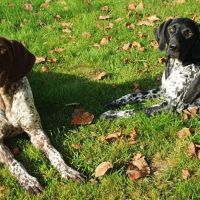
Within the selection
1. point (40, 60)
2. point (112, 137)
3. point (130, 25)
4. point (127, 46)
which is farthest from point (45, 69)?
point (112, 137)

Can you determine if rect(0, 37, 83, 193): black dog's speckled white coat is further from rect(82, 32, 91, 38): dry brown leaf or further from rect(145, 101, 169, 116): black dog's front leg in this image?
rect(82, 32, 91, 38): dry brown leaf

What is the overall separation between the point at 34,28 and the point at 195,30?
3837 mm

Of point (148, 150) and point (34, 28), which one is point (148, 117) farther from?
point (34, 28)

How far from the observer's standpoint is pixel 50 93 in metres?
7.23

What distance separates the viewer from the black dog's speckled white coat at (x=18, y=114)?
546 cm

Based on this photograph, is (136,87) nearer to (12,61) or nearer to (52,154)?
(52,154)

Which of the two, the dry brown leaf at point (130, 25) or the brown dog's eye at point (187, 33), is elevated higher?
the brown dog's eye at point (187, 33)

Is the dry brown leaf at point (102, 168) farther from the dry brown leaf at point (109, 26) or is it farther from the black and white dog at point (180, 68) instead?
the dry brown leaf at point (109, 26)

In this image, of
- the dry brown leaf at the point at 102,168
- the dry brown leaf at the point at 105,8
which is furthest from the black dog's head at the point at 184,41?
the dry brown leaf at the point at 105,8

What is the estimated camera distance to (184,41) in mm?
6551

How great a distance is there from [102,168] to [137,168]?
1.26 feet

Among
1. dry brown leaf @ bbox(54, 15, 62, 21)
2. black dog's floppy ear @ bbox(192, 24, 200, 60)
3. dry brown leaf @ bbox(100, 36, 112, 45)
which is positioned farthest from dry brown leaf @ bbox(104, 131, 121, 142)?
dry brown leaf @ bbox(54, 15, 62, 21)

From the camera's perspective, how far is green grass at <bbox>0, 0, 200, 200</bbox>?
521cm

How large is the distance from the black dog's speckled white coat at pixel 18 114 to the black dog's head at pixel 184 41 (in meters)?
1.89
